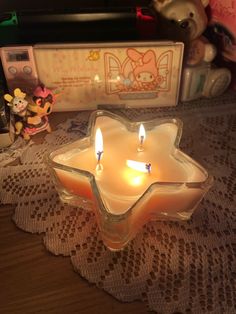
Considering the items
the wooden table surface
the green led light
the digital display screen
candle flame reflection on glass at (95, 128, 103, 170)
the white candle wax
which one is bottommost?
the wooden table surface

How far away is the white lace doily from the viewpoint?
0.50 m

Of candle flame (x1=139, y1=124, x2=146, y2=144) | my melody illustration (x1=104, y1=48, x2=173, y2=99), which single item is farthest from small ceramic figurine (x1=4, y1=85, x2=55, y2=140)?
candle flame (x1=139, y1=124, x2=146, y2=144)

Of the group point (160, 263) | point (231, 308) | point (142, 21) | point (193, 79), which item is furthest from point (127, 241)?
point (142, 21)

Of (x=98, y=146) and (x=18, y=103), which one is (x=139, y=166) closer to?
(x=98, y=146)

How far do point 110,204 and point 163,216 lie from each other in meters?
0.12

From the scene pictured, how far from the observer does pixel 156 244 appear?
1.86 feet

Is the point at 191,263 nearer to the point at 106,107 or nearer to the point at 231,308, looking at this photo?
the point at 231,308

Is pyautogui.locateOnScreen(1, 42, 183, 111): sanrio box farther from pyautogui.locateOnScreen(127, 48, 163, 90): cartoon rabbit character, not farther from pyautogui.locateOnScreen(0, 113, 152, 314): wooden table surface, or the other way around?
pyautogui.locateOnScreen(0, 113, 152, 314): wooden table surface

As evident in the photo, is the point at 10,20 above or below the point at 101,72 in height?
above

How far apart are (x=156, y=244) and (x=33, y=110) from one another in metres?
0.43

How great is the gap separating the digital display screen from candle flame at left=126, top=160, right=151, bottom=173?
1.28 feet

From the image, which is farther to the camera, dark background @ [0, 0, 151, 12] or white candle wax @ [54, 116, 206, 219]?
dark background @ [0, 0, 151, 12]

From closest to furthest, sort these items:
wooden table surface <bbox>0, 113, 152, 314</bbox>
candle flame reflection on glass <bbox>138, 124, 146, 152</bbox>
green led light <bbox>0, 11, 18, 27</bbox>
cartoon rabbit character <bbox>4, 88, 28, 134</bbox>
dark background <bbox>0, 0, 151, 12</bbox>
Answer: wooden table surface <bbox>0, 113, 152, 314</bbox>, candle flame reflection on glass <bbox>138, 124, 146, 152</bbox>, cartoon rabbit character <bbox>4, 88, 28, 134</bbox>, green led light <bbox>0, 11, 18, 27</bbox>, dark background <bbox>0, 0, 151, 12</bbox>

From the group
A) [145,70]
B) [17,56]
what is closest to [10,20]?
[17,56]
